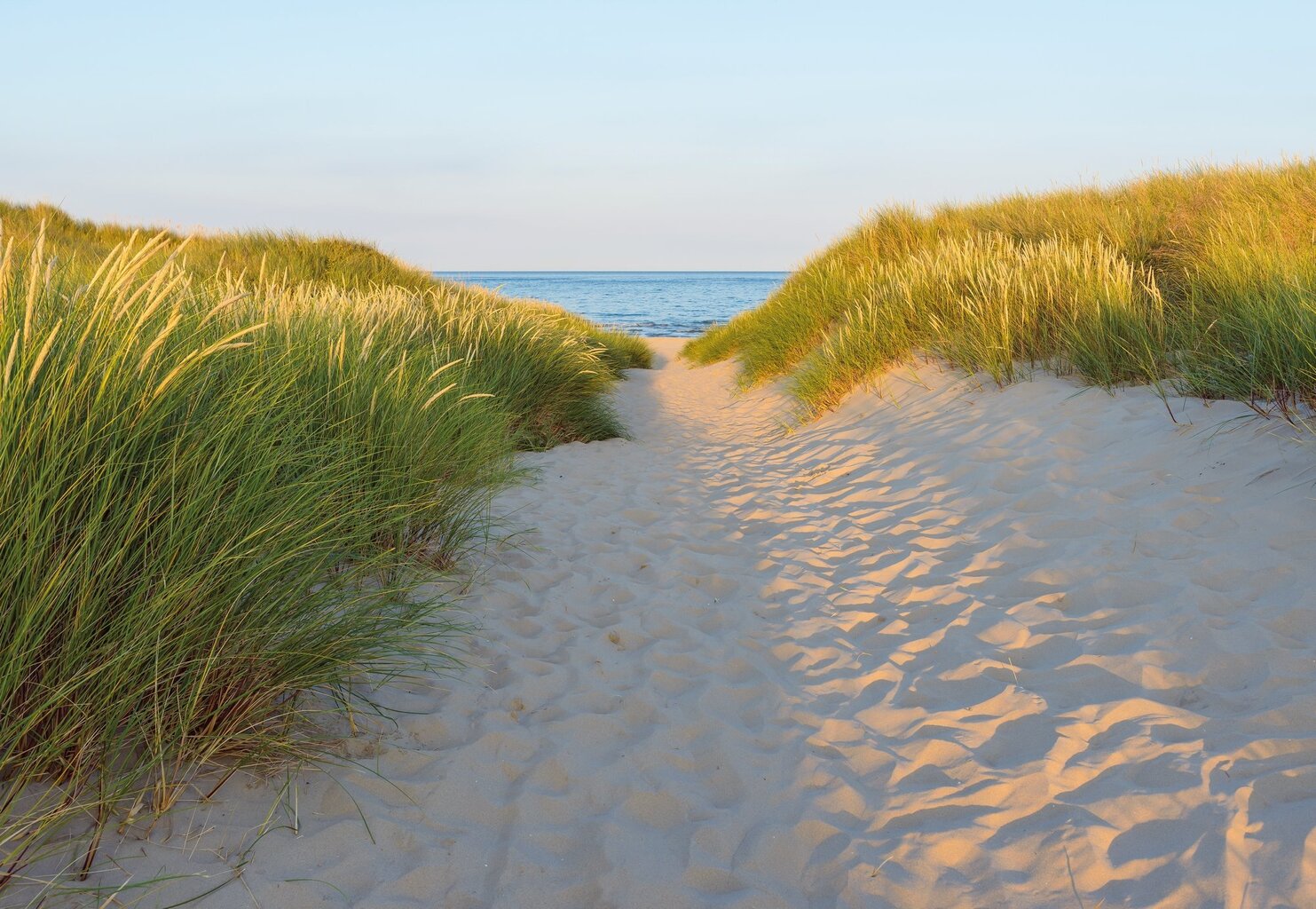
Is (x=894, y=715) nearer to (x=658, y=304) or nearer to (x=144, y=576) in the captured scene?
(x=144, y=576)

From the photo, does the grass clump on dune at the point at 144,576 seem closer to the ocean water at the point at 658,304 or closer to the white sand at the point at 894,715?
the white sand at the point at 894,715

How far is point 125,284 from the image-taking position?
207 cm

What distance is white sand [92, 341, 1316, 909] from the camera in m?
1.93

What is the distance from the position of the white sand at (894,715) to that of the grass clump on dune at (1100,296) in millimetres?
437

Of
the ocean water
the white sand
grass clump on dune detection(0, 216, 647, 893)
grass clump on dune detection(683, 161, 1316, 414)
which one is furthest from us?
the ocean water

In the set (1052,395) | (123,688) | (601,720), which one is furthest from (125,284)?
(1052,395)

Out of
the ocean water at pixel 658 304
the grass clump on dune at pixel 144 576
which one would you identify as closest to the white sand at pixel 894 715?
the grass clump on dune at pixel 144 576

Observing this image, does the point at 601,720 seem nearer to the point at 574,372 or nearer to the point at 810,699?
the point at 810,699

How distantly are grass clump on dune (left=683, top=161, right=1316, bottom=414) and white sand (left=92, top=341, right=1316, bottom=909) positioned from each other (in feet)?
1.43

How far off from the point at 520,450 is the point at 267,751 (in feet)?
15.7

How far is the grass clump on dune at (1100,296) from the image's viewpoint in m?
4.42

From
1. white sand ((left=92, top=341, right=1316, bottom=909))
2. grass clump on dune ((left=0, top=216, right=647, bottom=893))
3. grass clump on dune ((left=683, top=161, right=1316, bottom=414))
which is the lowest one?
white sand ((left=92, top=341, right=1316, bottom=909))

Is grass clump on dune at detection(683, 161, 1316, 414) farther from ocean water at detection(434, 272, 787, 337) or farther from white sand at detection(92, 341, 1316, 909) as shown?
ocean water at detection(434, 272, 787, 337)

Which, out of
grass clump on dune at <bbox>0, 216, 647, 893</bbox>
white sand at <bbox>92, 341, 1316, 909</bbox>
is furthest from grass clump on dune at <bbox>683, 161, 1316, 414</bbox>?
grass clump on dune at <bbox>0, 216, 647, 893</bbox>
